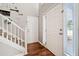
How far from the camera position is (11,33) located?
2.17 metres

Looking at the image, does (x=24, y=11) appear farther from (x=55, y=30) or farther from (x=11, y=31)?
(x=55, y=30)

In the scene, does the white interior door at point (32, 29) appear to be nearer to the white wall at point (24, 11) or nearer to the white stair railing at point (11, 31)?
the white wall at point (24, 11)

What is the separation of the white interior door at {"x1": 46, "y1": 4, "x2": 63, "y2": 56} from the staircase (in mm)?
537

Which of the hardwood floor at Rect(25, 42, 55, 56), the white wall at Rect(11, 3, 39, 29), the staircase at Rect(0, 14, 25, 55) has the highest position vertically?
the white wall at Rect(11, 3, 39, 29)

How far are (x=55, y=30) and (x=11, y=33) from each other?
901 millimetres

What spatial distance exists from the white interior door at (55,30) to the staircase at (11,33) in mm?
537

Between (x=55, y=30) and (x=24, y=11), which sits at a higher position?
(x=24, y=11)

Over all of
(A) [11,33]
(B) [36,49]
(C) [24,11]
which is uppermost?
(C) [24,11]

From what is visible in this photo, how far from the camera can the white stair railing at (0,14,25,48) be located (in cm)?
211

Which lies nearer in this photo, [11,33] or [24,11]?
[24,11]

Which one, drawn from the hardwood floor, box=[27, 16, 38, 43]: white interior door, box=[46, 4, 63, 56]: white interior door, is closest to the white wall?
box=[27, 16, 38, 43]: white interior door

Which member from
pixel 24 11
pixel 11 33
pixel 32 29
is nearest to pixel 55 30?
pixel 32 29

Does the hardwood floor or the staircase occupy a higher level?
the staircase

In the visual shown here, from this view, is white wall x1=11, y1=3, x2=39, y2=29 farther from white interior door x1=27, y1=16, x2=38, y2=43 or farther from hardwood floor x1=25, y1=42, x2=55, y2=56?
hardwood floor x1=25, y1=42, x2=55, y2=56
